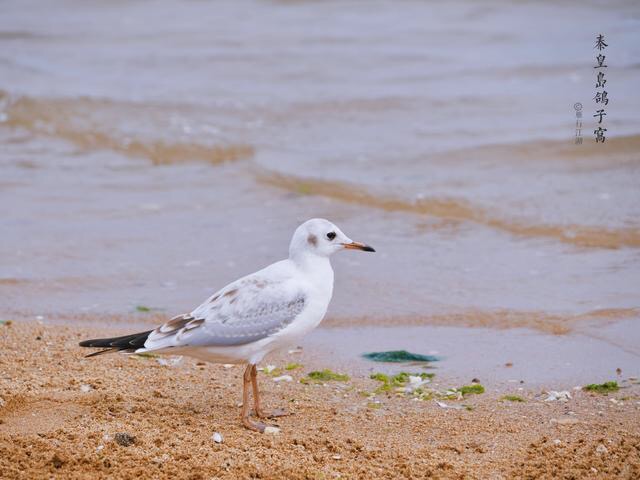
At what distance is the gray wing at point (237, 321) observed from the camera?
17.6ft

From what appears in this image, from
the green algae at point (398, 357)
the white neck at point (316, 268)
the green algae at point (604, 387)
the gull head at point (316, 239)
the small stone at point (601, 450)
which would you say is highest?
the gull head at point (316, 239)

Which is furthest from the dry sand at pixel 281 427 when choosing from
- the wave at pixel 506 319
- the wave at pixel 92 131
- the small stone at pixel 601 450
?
the wave at pixel 92 131

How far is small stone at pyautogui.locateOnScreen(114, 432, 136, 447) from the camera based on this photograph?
4.85 m

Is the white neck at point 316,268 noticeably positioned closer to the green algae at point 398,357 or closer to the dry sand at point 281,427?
the dry sand at point 281,427

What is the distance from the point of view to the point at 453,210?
433 inches

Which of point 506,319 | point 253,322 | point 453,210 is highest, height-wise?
point 253,322

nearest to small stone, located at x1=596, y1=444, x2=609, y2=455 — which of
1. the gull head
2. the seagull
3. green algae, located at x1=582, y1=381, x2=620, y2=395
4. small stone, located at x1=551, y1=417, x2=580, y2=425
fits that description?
small stone, located at x1=551, y1=417, x2=580, y2=425

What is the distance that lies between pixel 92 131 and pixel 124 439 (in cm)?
1115

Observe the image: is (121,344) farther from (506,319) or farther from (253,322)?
(506,319)

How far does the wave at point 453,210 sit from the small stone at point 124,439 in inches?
231

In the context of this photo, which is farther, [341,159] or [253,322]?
[341,159]

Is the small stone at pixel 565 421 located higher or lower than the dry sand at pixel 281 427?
lower

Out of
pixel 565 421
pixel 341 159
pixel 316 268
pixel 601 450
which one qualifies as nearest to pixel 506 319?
pixel 565 421

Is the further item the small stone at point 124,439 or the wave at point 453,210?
the wave at point 453,210
